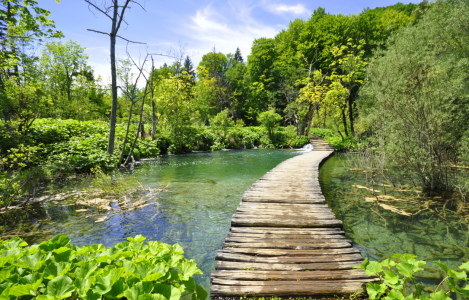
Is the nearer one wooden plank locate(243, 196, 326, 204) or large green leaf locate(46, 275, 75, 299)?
large green leaf locate(46, 275, 75, 299)

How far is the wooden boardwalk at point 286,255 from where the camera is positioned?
2555 millimetres

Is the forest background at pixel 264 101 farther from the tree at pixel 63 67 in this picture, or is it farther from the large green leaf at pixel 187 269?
the large green leaf at pixel 187 269

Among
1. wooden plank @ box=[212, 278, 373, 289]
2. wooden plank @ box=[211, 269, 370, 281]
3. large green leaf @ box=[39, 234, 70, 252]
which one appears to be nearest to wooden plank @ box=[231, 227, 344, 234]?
wooden plank @ box=[211, 269, 370, 281]

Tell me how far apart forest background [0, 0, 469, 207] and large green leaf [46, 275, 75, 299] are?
5.18m

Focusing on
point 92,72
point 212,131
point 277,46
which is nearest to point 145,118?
point 212,131

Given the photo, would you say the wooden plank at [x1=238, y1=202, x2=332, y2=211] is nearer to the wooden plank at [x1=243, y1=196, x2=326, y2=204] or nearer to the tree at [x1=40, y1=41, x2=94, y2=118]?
the wooden plank at [x1=243, y1=196, x2=326, y2=204]

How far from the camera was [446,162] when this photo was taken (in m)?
6.54

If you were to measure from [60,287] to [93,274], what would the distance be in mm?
281

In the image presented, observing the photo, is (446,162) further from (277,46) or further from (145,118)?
(277,46)

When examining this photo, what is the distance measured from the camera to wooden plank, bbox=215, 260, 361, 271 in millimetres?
2859

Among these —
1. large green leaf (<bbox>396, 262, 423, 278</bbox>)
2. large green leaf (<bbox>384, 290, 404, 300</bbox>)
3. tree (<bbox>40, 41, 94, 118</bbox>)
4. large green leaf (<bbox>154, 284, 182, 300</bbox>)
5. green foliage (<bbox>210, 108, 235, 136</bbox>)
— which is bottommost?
large green leaf (<bbox>384, 290, 404, 300</bbox>)

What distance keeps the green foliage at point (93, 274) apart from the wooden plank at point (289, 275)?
3.32ft

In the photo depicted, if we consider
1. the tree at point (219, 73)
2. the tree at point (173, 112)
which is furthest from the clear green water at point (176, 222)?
the tree at point (219, 73)

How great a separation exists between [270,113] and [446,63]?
1774 centimetres
